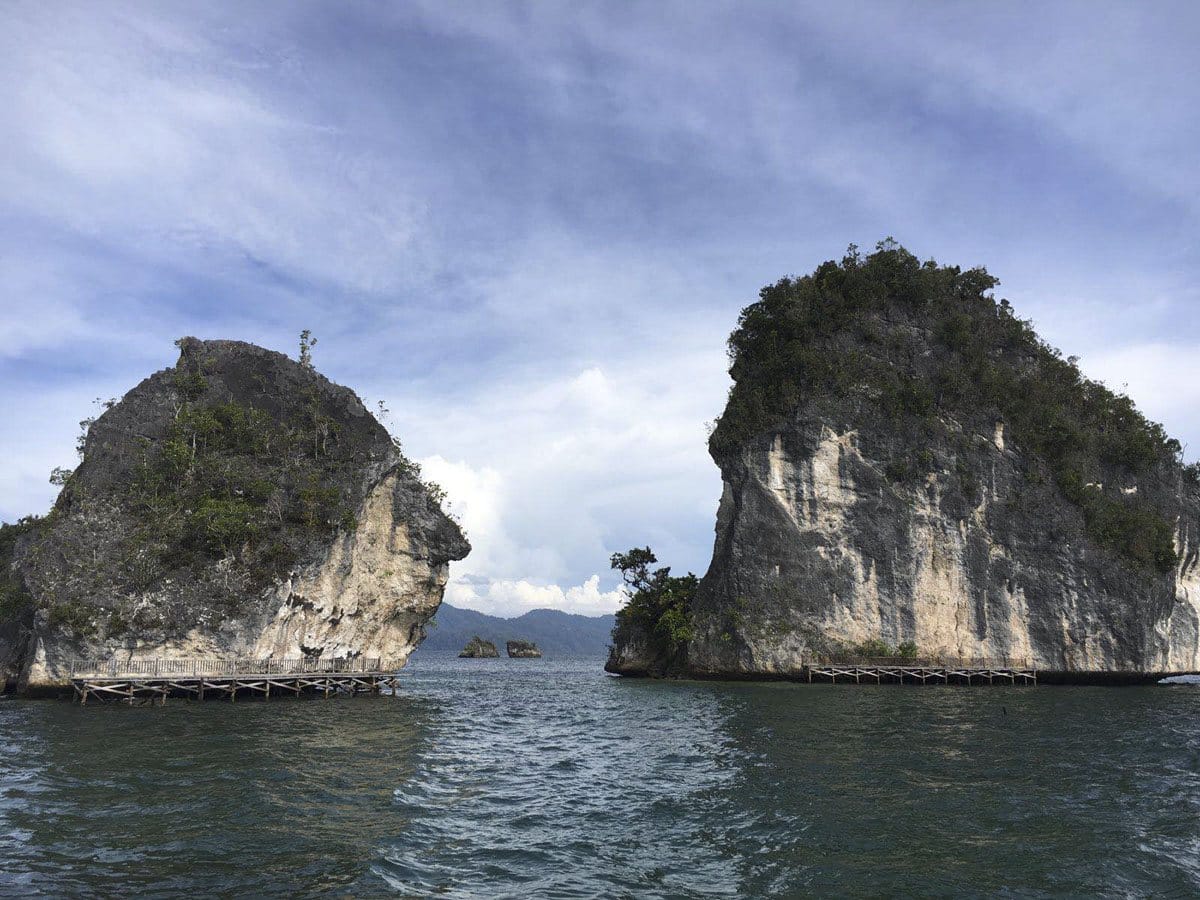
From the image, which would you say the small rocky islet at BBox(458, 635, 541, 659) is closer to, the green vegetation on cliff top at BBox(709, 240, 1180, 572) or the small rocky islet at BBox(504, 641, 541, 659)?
the small rocky islet at BBox(504, 641, 541, 659)

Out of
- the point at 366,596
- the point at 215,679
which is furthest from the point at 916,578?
the point at 215,679

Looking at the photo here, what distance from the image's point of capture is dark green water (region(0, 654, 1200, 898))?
1377 centimetres

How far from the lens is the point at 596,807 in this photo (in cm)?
1922

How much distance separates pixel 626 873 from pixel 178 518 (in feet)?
135

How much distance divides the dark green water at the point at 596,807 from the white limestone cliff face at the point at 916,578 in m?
27.3

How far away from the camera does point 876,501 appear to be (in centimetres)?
6412

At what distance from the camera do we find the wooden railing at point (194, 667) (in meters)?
41.3

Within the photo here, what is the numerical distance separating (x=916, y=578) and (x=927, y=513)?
5.31 meters

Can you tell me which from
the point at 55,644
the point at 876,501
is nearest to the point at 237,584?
the point at 55,644

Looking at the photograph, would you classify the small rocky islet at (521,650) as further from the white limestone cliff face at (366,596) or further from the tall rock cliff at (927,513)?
the white limestone cliff face at (366,596)

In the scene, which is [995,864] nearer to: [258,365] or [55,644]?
[55,644]

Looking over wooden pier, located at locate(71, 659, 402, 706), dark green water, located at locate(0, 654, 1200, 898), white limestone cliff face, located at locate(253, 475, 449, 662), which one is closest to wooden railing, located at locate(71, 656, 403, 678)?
wooden pier, located at locate(71, 659, 402, 706)

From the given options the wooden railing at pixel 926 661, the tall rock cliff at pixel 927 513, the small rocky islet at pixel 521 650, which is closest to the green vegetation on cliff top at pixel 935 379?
the tall rock cliff at pixel 927 513

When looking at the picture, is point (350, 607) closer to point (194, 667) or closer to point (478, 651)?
point (194, 667)
